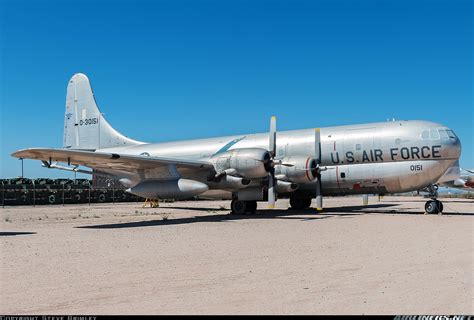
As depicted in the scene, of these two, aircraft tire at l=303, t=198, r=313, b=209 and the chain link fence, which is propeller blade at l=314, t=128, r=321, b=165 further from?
the chain link fence

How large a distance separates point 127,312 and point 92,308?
52 cm

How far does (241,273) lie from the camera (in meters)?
7.81

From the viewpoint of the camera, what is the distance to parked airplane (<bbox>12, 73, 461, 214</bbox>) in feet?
66.0

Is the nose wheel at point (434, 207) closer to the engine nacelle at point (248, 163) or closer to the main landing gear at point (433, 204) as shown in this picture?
the main landing gear at point (433, 204)

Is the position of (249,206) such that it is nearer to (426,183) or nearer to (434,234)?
(426,183)

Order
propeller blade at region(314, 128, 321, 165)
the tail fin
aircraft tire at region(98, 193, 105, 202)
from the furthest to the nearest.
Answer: aircraft tire at region(98, 193, 105, 202) < the tail fin < propeller blade at region(314, 128, 321, 165)

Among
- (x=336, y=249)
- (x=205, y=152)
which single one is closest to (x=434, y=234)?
(x=336, y=249)

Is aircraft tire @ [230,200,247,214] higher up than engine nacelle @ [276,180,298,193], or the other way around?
engine nacelle @ [276,180,298,193]

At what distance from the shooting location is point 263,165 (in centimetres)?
2008

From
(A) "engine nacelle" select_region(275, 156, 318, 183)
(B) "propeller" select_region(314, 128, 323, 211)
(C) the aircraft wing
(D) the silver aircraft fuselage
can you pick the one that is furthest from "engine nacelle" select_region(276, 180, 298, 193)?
(C) the aircraft wing

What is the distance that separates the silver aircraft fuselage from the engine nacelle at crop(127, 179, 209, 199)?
2.28ft

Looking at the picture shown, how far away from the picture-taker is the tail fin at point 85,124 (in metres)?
29.4

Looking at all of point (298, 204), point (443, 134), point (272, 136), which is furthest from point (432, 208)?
point (272, 136)

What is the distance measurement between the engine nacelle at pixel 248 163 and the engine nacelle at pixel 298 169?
3.91 ft
